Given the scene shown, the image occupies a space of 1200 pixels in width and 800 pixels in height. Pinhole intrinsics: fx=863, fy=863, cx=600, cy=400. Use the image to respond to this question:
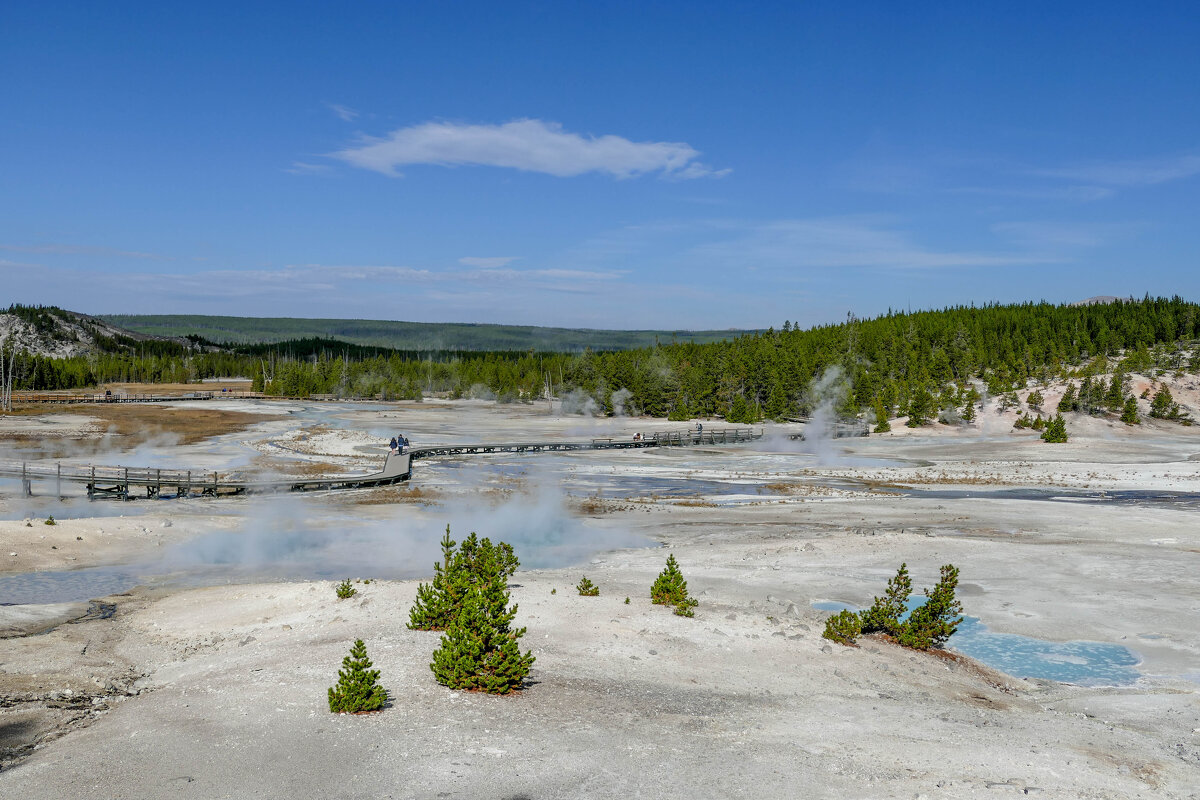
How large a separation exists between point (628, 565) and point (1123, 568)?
1348 centimetres

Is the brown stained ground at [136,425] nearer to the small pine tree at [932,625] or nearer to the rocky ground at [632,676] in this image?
the rocky ground at [632,676]

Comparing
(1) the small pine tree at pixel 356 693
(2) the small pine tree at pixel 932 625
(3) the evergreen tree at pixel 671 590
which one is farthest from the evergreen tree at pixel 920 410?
(1) the small pine tree at pixel 356 693

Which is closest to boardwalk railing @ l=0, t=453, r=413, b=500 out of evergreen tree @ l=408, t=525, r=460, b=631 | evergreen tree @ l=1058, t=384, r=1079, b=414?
evergreen tree @ l=408, t=525, r=460, b=631

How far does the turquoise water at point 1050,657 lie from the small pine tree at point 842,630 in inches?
91.3

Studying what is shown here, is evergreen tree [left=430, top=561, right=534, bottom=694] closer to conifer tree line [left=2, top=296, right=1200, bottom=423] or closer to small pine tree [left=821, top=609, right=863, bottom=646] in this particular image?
Result: small pine tree [left=821, top=609, right=863, bottom=646]

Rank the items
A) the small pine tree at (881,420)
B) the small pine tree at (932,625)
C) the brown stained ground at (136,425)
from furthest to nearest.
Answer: the small pine tree at (881,420)
the brown stained ground at (136,425)
the small pine tree at (932,625)

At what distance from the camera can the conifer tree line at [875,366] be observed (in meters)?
99.1

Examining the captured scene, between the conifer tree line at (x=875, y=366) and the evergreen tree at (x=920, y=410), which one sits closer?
the evergreen tree at (x=920, y=410)

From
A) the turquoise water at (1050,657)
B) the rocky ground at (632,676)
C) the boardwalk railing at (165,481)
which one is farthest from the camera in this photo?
the boardwalk railing at (165,481)

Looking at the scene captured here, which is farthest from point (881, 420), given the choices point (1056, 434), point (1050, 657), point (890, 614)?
point (890, 614)

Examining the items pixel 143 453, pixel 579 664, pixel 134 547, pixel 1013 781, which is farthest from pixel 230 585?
pixel 143 453

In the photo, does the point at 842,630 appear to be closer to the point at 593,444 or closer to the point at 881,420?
the point at 593,444

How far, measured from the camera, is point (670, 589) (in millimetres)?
17688

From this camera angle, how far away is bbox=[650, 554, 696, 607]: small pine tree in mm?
17469
